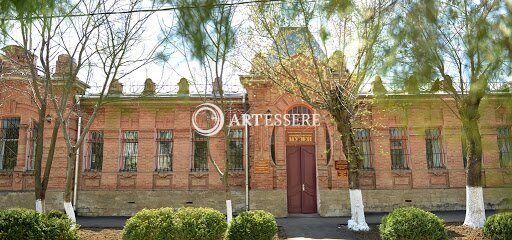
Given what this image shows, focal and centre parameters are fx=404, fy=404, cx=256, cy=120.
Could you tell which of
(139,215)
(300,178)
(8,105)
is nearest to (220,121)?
(300,178)

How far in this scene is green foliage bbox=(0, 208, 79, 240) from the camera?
7.70m

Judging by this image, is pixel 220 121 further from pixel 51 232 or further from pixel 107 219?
pixel 51 232

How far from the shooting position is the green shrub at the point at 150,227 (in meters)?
8.65

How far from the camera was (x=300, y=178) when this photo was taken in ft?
49.8

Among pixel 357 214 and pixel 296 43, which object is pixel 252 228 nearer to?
pixel 357 214

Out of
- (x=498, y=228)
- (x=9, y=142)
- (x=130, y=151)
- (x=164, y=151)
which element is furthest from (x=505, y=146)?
(x=9, y=142)

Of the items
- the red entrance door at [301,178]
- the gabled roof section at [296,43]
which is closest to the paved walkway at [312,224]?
the red entrance door at [301,178]

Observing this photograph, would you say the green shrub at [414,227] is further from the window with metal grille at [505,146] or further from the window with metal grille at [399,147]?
the window with metal grille at [399,147]

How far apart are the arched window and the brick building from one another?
0.09 metres

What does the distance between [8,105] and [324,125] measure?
40.1 feet

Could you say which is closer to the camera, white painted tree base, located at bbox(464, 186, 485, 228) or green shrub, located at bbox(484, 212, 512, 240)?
green shrub, located at bbox(484, 212, 512, 240)

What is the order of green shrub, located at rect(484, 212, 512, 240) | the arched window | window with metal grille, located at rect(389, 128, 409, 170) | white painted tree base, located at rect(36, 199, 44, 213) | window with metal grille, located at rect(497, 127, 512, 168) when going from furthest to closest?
window with metal grille, located at rect(389, 128, 409, 170) → the arched window → white painted tree base, located at rect(36, 199, 44, 213) → green shrub, located at rect(484, 212, 512, 240) → window with metal grille, located at rect(497, 127, 512, 168)

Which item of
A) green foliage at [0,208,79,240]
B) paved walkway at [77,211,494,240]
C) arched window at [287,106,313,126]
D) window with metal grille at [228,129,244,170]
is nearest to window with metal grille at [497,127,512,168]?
green foliage at [0,208,79,240]

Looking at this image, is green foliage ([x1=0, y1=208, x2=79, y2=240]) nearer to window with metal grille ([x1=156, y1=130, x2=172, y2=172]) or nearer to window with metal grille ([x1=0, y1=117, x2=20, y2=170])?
window with metal grille ([x1=156, y1=130, x2=172, y2=172])
